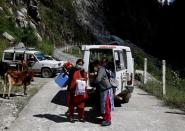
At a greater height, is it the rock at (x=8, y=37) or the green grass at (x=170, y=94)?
the rock at (x=8, y=37)

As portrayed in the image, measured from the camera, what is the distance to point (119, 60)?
1577 centimetres

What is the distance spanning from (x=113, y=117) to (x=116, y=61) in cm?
247

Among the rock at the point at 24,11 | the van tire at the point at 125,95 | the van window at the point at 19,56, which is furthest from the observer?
the rock at the point at 24,11

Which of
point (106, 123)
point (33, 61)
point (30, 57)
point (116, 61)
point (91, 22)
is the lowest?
point (106, 123)

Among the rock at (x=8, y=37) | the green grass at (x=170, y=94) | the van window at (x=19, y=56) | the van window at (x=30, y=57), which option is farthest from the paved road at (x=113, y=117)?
the rock at (x=8, y=37)

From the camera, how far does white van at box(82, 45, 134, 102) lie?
15.0 metres

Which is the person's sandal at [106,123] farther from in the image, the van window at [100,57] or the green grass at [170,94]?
the green grass at [170,94]

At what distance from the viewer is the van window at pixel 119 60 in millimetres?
15469

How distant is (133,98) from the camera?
18.6m

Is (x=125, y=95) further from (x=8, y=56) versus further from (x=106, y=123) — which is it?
(x=8, y=56)

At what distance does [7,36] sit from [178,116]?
3075 cm

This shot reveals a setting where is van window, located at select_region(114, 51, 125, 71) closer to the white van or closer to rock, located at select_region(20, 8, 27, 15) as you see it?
the white van

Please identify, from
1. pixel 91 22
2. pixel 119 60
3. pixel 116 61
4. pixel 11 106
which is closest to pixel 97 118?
pixel 116 61

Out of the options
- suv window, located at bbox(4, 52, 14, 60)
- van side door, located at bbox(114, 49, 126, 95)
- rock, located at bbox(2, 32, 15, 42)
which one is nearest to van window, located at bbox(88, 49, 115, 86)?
van side door, located at bbox(114, 49, 126, 95)
